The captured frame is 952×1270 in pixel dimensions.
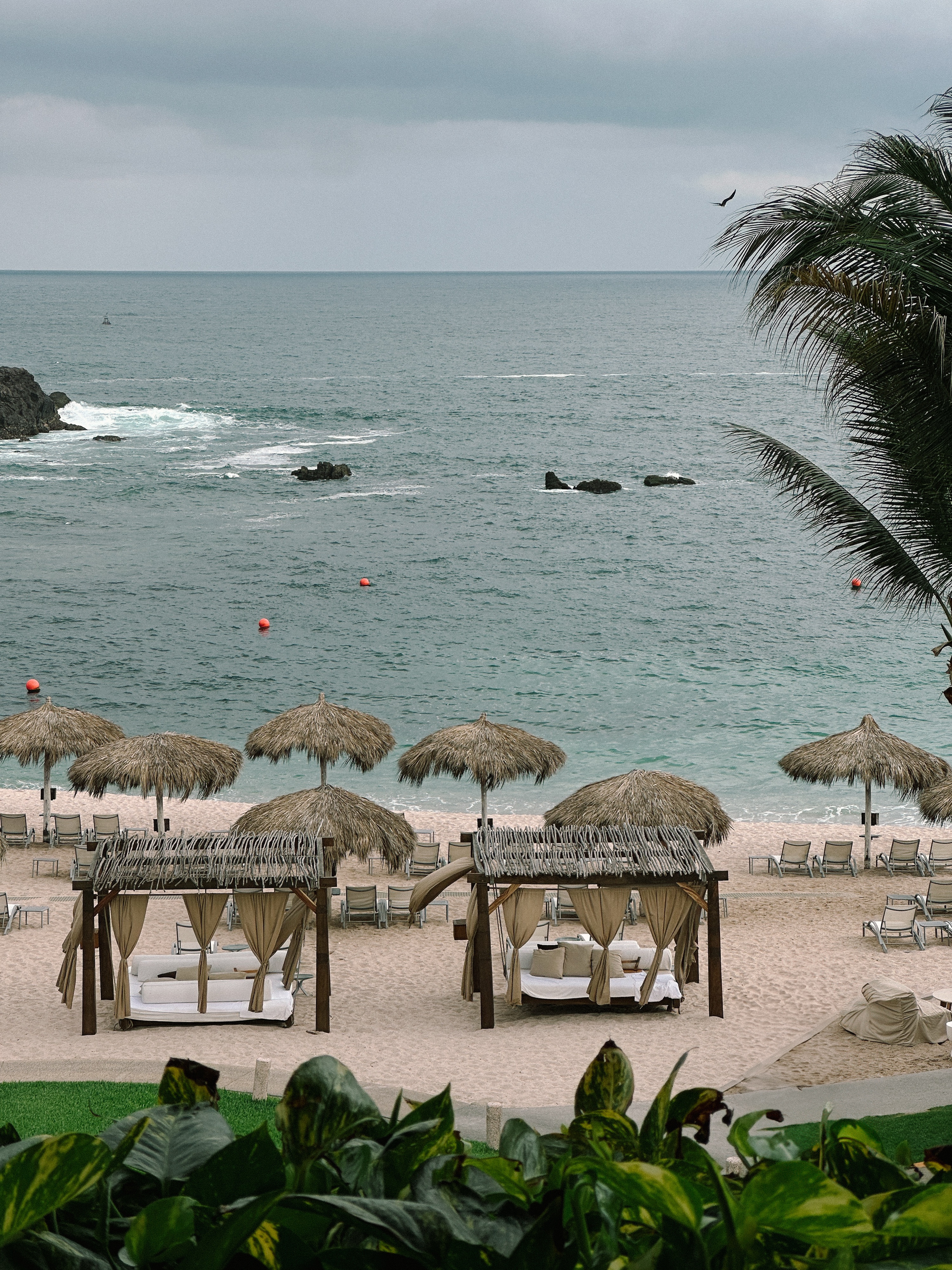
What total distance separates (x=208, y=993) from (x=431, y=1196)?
1319cm

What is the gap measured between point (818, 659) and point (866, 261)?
30.8m

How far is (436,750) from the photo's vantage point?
66.5 feet

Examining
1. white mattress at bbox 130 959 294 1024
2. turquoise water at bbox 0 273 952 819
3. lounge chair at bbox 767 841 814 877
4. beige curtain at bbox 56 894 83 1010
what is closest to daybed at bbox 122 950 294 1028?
white mattress at bbox 130 959 294 1024

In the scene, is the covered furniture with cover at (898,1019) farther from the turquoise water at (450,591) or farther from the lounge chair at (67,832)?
the turquoise water at (450,591)

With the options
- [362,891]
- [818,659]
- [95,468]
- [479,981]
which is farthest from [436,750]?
[95,468]

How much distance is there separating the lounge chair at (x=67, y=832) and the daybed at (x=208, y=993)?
6.92 m

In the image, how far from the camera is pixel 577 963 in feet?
46.6

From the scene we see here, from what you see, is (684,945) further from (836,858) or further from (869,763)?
(869,763)

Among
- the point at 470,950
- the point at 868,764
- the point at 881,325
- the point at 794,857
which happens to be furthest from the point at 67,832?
the point at 881,325

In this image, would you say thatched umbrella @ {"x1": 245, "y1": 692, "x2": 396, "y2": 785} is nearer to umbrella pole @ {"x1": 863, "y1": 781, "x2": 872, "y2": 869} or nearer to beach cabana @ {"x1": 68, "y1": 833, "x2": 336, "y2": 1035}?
beach cabana @ {"x1": 68, "y1": 833, "x2": 336, "y2": 1035}

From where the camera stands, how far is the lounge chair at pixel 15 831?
69.7ft

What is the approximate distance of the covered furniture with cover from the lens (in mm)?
12055

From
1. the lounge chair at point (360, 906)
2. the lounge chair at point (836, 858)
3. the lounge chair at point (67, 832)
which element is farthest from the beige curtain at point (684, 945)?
the lounge chair at point (67, 832)

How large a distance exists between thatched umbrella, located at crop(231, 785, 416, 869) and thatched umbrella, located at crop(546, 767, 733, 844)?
222 cm
